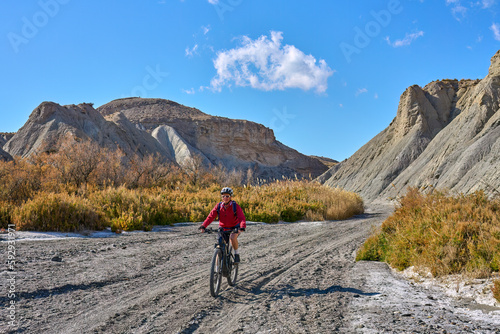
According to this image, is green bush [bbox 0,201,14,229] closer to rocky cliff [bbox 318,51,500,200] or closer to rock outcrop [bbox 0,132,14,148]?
rocky cliff [bbox 318,51,500,200]

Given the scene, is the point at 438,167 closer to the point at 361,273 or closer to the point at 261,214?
the point at 261,214

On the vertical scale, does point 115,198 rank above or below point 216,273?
above

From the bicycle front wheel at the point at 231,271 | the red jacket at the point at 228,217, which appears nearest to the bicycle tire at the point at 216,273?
the bicycle front wheel at the point at 231,271

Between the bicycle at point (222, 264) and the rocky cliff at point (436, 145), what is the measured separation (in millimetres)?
24940

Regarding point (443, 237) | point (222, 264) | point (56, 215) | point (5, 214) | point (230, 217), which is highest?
point (5, 214)

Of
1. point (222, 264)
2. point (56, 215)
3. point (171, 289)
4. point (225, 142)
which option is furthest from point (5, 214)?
point (225, 142)

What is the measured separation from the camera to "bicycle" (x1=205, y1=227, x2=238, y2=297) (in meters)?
5.49

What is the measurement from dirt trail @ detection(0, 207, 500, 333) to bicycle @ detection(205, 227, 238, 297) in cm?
17

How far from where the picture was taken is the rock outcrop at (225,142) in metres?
68.3

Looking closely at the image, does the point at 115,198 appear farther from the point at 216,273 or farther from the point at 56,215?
the point at 216,273

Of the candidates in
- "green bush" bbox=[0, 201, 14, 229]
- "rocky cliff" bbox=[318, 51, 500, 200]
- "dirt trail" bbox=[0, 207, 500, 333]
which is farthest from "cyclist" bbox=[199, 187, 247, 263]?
"rocky cliff" bbox=[318, 51, 500, 200]

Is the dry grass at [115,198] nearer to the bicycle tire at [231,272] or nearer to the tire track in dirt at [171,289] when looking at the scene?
the tire track in dirt at [171,289]

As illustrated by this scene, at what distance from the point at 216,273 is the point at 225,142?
69.7 metres

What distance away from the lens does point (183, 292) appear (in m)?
5.60
